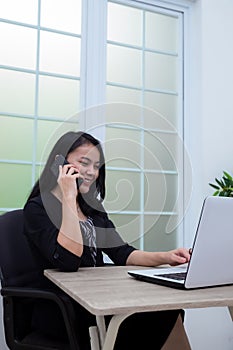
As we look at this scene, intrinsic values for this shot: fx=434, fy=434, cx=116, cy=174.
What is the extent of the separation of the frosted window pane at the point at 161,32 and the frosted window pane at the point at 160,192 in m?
0.86

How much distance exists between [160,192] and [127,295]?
1.44 meters

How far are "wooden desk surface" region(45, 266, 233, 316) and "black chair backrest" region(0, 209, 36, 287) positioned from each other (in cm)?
29

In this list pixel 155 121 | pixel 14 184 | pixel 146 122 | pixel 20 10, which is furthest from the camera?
pixel 155 121

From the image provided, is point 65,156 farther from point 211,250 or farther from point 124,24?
point 124,24

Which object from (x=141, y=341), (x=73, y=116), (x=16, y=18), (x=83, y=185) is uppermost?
(x=16, y=18)

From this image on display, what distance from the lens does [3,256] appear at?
5.36 ft

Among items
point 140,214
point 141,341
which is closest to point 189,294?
point 141,341

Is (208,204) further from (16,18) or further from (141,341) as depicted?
(16,18)

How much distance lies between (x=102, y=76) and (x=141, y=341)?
5.25 ft

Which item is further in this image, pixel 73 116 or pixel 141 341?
pixel 73 116

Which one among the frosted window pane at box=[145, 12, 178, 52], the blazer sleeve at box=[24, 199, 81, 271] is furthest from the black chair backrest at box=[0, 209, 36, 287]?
the frosted window pane at box=[145, 12, 178, 52]

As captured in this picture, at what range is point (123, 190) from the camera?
8.24 feet

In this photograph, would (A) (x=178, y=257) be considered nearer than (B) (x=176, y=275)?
No

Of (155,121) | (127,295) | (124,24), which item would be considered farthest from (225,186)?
(127,295)
